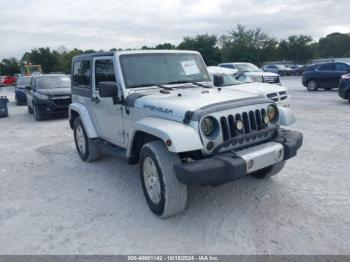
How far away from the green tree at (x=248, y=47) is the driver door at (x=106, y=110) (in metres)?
46.8

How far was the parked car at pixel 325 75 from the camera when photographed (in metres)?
16.7

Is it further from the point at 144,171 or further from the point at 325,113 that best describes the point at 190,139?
the point at 325,113

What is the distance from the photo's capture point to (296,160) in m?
5.77

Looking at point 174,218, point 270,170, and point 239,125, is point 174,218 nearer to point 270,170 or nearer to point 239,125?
point 239,125

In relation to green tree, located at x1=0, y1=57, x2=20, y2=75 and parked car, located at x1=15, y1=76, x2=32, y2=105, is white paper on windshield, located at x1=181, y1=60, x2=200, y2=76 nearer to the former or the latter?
parked car, located at x1=15, y1=76, x2=32, y2=105

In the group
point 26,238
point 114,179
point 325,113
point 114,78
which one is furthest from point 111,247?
point 325,113

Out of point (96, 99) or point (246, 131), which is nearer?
point (246, 131)

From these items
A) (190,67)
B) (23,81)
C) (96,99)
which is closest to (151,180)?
(190,67)

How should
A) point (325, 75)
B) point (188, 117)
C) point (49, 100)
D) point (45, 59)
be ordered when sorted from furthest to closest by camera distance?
point (45, 59)
point (325, 75)
point (49, 100)
point (188, 117)

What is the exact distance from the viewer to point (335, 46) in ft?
242

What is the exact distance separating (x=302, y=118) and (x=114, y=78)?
690cm

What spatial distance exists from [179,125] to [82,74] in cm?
323

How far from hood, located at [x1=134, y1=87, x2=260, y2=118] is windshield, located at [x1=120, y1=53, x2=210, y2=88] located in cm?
35

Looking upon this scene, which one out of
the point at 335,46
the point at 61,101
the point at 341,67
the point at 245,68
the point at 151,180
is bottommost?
the point at 151,180
